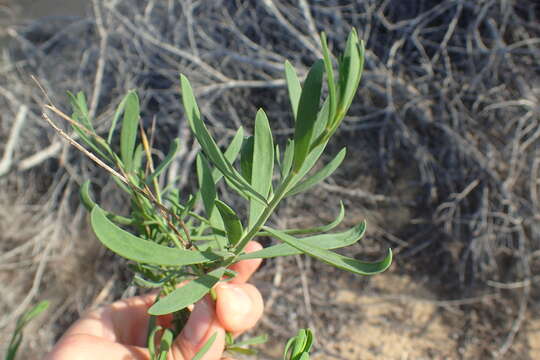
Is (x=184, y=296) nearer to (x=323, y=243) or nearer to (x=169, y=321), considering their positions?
(x=323, y=243)

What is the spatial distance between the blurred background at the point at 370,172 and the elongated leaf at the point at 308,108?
115 cm

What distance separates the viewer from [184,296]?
34 cm

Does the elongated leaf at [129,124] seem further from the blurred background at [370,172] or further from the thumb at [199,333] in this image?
the blurred background at [370,172]

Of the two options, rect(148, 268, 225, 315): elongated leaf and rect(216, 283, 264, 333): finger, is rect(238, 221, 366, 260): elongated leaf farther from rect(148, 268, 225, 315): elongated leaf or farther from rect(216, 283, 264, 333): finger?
rect(216, 283, 264, 333): finger

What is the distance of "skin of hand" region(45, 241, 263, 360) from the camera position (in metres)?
0.51

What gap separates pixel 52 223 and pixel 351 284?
47.6 inches

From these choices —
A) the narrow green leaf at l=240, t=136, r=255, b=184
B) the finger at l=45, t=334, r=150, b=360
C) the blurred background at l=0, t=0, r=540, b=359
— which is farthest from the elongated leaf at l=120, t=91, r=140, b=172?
the blurred background at l=0, t=0, r=540, b=359

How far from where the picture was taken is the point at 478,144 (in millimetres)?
1604

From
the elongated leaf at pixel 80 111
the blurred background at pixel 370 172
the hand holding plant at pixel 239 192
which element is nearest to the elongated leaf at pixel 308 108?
the hand holding plant at pixel 239 192

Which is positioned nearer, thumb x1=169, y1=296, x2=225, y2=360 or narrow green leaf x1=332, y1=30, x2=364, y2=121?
narrow green leaf x1=332, y1=30, x2=364, y2=121

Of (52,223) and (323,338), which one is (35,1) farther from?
(323,338)

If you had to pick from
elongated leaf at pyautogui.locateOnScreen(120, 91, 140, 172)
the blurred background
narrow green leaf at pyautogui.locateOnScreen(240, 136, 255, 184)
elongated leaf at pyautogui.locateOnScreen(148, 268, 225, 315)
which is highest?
elongated leaf at pyautogui.locateOnScreen(120, 91, 140, 172)

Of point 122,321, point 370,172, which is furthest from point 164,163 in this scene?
point 370,172

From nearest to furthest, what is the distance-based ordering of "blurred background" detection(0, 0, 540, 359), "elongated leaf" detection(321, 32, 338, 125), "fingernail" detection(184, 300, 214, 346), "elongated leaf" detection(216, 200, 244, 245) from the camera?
1. "elongated leaf" detection(321, 32, 338, 125)
2. "elongated leaf" detection(216, 200, 244, 245)
3. "fingernail" detection(184, 300, 214, 346)
4. "blurred background" detection(0, 0, 540, 359)
